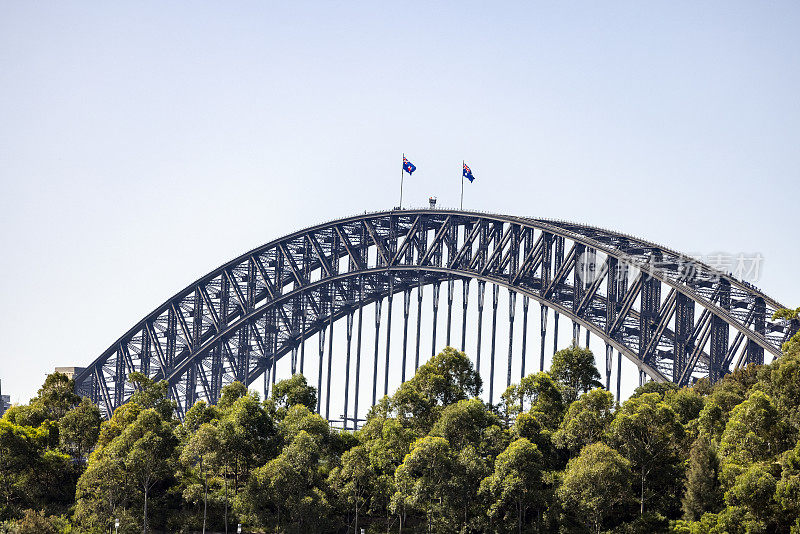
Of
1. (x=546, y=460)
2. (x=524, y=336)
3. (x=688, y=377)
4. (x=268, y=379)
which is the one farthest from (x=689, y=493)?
(x=268, y=379)

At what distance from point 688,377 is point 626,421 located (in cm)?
1805

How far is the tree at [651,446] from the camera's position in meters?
72.3

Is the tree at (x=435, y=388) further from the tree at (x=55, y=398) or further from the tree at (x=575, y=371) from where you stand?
the tree at (x=55, y=398)

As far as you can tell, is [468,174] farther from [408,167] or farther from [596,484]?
[596,484]

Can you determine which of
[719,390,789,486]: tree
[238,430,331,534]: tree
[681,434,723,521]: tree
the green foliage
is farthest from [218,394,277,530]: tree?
[719,390,789,486]: tree

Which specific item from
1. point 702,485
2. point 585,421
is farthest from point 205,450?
point 702,485

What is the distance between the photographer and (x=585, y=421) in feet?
243

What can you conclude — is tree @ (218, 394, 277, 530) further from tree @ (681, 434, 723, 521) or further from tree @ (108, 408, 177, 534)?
tree @ (681, 434, 723, 521)

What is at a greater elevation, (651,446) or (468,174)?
(468,174)

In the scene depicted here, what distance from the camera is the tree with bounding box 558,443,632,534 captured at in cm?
6844

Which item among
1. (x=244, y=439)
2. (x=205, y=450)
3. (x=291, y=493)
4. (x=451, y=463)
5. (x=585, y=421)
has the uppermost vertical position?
(x=585, y=421)

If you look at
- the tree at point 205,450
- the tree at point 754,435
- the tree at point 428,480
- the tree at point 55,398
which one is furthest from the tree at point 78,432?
the tree at point 754,435

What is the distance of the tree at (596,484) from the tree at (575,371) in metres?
12.5

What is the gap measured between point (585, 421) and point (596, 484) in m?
6.30
